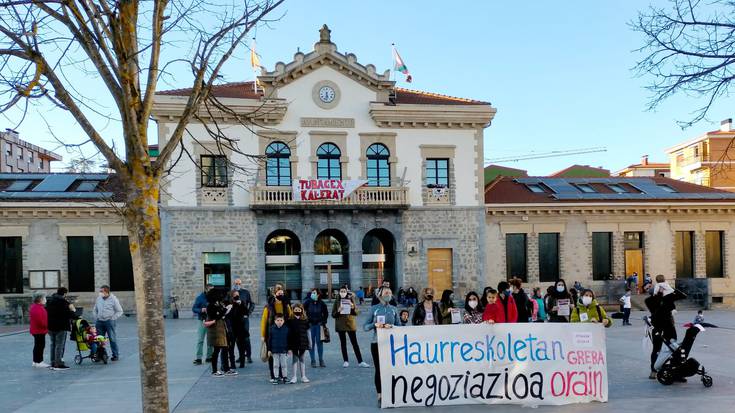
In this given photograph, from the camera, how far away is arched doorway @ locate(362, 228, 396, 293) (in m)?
27.8

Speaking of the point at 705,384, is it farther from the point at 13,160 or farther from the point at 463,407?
the point at 13,160

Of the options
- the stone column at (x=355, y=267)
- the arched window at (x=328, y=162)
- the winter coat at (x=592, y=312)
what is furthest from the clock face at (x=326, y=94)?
the winter coat at (x=592, y=312)

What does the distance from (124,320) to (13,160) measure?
50.6 meters

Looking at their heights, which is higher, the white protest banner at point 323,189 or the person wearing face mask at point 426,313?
the white protest banner at point 323,189

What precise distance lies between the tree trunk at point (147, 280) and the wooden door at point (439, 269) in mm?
22462

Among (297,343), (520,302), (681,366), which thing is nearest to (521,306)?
(520,302)

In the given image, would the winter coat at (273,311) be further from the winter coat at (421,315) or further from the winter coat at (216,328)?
the winter coat at (421,315)

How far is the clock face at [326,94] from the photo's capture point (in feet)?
→ 88.4

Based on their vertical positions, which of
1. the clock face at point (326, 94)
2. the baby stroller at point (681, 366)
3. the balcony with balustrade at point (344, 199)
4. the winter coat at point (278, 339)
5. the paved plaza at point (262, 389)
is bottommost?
the paved plaza at point (262, 389)

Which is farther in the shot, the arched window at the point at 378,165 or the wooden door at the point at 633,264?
the wooden door at the point at 633,264

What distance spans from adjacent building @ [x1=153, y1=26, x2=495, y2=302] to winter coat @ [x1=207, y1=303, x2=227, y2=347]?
47.0 feet

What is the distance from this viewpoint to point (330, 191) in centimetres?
2619

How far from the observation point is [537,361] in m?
9.00

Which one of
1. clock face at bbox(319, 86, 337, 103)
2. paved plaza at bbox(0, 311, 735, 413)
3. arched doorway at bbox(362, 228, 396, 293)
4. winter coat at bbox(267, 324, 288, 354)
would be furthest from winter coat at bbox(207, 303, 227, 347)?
clock face at bbox(319, 86, 337, 103)
